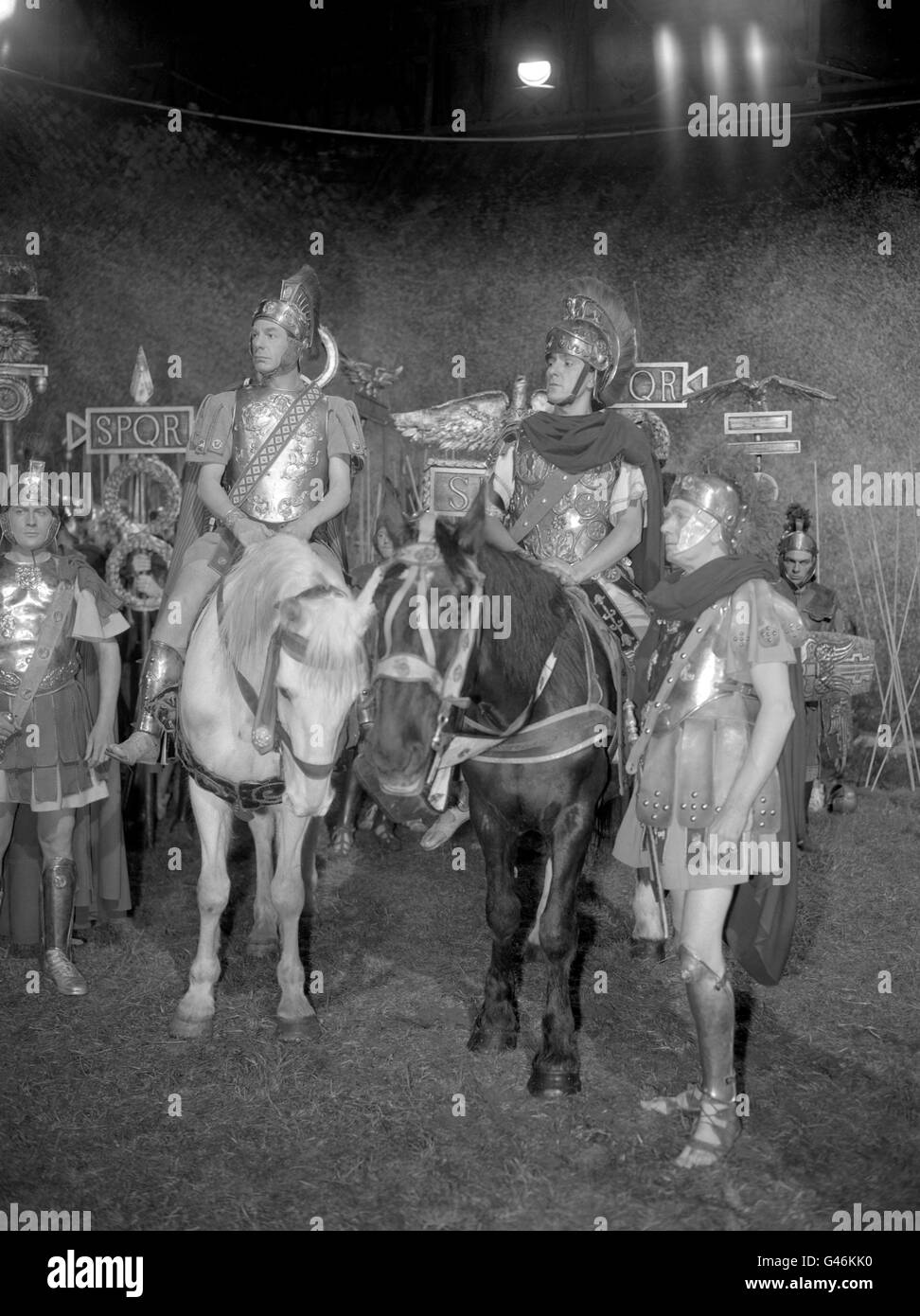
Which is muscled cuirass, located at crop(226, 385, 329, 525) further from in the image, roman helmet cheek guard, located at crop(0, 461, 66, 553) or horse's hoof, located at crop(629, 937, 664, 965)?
horse's hoof, located at crop(629, 937, 664, 965)

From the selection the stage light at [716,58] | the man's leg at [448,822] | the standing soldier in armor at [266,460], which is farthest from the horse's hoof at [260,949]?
the stage light at [716,58]

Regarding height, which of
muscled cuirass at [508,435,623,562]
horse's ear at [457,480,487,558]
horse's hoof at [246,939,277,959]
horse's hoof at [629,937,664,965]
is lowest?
horse's hoof at [629,937,664,965]

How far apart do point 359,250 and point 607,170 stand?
2.37 metres

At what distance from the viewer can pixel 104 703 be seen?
514 cm

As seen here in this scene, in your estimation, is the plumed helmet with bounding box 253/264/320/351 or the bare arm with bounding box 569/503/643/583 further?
the plumed helmet with bounding box 253/264/320/351

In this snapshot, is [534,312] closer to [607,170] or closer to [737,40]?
[607,170]

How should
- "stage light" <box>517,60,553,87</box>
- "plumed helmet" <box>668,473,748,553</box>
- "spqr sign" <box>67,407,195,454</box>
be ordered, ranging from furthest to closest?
"stage light" <box>517,60,553,87</box> < "spqr sign" <box>67,407,195,454</box> < "plumed helmet" <box>668,473,748,553</box>

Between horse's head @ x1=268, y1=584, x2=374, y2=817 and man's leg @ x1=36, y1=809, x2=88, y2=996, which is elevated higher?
horse's head @ x1=268, y1=584, x2=374, y2=817

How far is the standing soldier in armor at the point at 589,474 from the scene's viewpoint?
446cm

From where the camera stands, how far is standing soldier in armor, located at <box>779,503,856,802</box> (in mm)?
8484

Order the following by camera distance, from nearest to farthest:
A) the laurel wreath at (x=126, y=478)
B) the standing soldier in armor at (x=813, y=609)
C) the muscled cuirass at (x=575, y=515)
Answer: the muscled cuirass at (x=575, y=515) → the standing soldier in armor at (x=813, y=609) → the laurel wreath at (x=126, y=478)

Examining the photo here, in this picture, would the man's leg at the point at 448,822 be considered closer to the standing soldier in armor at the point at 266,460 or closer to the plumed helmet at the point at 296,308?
the standing soldier in armor at the point at 266,460

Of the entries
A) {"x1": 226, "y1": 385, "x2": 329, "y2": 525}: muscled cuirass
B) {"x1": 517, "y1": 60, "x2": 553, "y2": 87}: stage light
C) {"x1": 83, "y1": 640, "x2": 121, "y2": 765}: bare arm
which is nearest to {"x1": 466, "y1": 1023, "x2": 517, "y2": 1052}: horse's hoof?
{"x1": 83, "y1": 640, "x2": 121, "y2": 765}: bare arm

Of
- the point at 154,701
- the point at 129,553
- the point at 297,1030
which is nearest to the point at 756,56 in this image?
the point at 129,553
